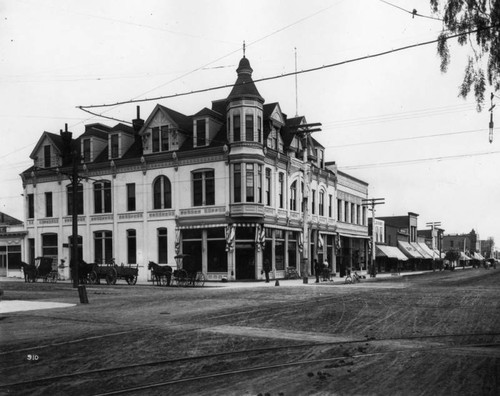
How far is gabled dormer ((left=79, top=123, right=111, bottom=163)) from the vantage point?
137 feet

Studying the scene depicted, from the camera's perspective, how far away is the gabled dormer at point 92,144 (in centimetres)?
4166

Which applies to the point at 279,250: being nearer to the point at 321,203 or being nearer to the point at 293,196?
the point at 293,196

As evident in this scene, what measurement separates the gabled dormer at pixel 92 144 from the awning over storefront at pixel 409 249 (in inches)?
1755

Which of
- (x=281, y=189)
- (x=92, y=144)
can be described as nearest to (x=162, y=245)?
(x=281, y=189)

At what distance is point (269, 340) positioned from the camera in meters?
10.5

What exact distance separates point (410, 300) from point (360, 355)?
11052 mm

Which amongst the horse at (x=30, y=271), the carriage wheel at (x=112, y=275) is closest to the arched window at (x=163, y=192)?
the carriage wheel at (x=112, y=275)

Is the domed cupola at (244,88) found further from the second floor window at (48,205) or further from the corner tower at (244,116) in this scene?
the second floor window at (48,205)

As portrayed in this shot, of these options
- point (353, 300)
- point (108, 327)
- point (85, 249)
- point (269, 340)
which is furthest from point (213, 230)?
point (269, 340)

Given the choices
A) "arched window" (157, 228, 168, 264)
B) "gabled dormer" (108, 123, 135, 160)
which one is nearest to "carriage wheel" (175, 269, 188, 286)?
"arched window" (157, 228, 168, 264)

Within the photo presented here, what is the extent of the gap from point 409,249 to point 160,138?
46.4 m

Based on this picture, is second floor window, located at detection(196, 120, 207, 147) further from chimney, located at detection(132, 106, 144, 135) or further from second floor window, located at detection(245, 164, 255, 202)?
chimney, located at detection(132, 106, 144, 135)

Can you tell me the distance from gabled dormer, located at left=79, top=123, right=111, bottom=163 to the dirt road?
1053 inches

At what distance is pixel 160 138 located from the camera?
37.9 metres
